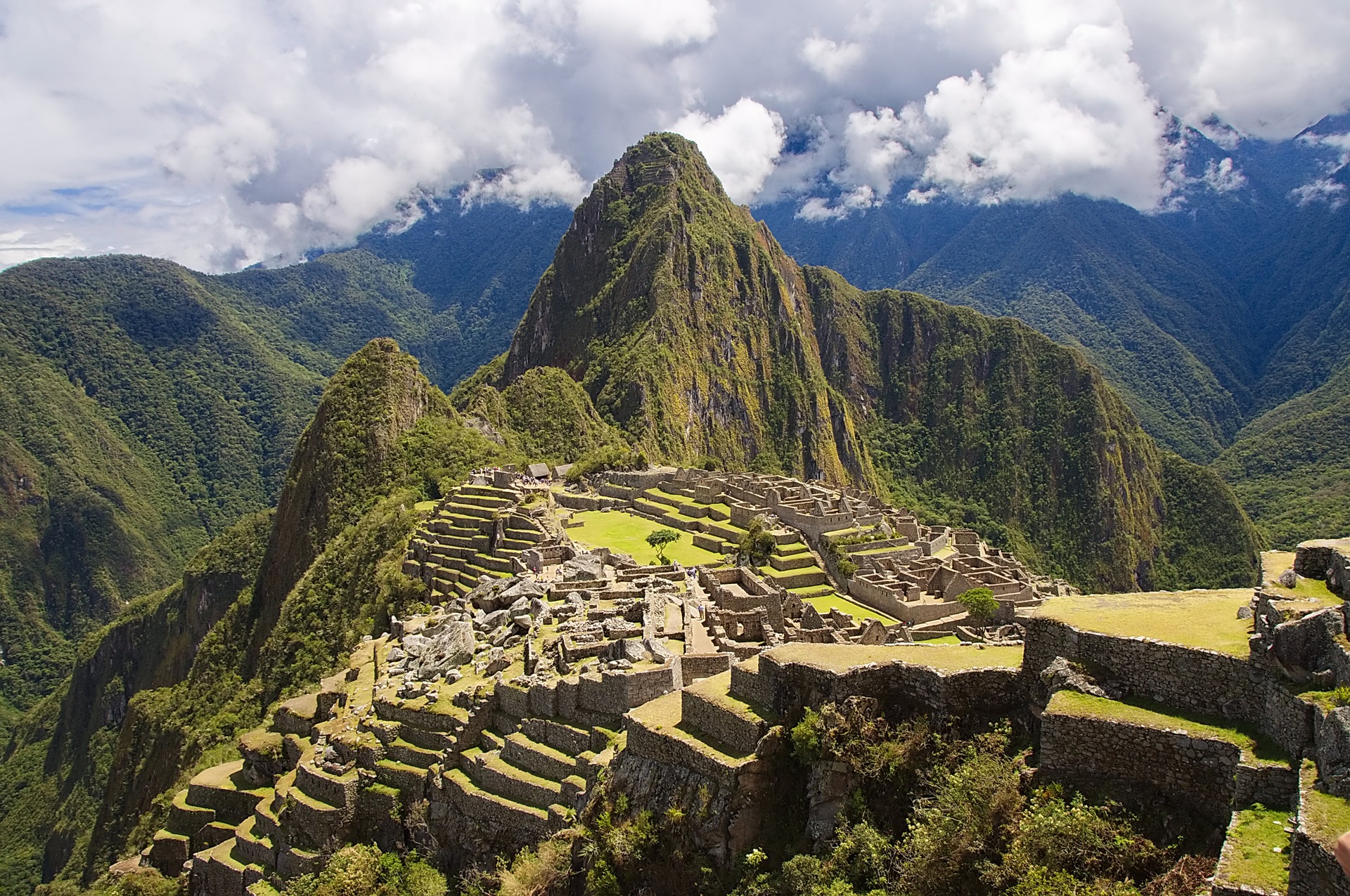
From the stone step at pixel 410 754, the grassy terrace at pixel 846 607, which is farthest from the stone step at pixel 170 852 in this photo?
the grassy terrace at pixel 846 607

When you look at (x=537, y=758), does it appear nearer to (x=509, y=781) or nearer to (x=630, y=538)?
(x=509, y=781)

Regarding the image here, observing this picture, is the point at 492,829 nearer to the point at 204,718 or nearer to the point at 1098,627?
the point at 1098,627

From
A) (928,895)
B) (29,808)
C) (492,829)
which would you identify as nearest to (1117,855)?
(928,895)

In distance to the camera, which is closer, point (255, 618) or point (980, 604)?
point (980, 604)

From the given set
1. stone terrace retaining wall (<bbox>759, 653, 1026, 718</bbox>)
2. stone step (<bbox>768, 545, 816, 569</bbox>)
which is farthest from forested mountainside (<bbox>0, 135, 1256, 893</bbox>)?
stone terrace retaining wall (<bbox>759, 653, 1026, 718</bbox>)

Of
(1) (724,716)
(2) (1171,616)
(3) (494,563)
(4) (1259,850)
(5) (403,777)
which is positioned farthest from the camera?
(3) (494,563)

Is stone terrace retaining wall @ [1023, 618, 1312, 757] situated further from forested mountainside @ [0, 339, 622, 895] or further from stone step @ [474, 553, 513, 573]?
forested mountainside @ [0, 339, 622, 895]

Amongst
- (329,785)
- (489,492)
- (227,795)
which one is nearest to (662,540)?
(489,492)

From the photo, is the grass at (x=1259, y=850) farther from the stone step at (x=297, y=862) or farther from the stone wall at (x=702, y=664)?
the stone step at (x=297, y=862)
